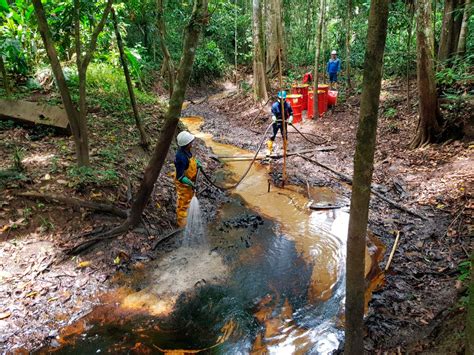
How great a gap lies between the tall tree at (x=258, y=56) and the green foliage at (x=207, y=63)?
7786 mm

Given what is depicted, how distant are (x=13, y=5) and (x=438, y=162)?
11.5 metres

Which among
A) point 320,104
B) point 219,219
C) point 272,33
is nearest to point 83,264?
point 219,219

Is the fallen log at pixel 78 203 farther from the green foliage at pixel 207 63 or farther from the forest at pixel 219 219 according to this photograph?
the green foliage at pixel 207 63

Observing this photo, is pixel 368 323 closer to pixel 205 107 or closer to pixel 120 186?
pixel 120 186

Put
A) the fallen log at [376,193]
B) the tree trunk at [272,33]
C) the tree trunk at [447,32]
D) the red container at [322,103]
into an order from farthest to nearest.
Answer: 1. the tree trunk at [272,33]
2. the red container at [322,103]
3. the tree trunk at [447,32]
4. the fallen log at [376,193]

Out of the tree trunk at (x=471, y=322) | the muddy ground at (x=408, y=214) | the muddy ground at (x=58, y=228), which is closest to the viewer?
the tree trunk at (x=471, y=322)

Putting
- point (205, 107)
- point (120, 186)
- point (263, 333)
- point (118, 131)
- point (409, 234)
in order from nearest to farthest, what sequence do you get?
point (263, 333)
point (409, 234)
point (120, 186)
point (118, 131)
point (205, 107)

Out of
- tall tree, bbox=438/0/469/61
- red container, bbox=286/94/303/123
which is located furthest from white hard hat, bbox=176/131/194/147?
tall tree, bbox=438/0/469/61

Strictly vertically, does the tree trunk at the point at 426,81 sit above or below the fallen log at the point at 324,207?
above

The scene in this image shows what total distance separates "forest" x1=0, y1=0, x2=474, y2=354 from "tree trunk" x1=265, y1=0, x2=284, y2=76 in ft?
24.7

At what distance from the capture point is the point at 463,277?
12.5 feet

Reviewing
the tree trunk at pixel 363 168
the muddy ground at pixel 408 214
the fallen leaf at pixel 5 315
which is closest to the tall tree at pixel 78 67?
the fallen leaf at pixel 5 315

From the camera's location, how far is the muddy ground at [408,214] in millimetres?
3650

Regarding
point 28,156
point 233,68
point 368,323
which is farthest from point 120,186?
point 233,68
